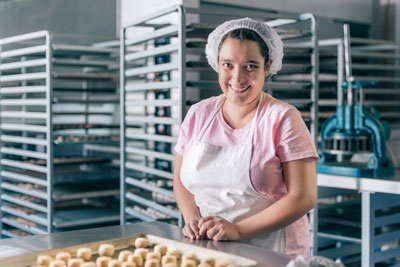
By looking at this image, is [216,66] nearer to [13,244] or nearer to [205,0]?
[13,244]

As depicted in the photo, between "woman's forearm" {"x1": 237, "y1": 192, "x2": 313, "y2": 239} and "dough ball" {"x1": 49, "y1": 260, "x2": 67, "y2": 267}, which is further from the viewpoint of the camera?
"woman's forearm" {"x1": 237, "y1": 192, "x2": 313, "y2": 239}

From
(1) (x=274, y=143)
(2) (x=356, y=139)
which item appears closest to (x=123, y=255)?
(1) (x=274, y=143)

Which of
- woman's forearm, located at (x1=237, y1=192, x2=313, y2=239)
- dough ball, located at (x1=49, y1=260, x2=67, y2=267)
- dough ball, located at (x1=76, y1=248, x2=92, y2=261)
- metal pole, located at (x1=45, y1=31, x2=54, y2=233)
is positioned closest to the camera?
dough ball, located at (x1=49, y1=260, x2=67, y2=267)

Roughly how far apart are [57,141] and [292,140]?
7.64ft

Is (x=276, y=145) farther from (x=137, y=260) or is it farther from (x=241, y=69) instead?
(x=137, y=260)

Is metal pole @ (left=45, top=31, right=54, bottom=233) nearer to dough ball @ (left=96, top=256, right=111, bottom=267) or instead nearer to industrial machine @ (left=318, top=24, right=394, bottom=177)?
industrial machine @ (left=318, top=24, right=394, bottom=177)

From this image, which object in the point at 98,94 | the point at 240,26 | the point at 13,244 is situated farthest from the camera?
the point at 98,94

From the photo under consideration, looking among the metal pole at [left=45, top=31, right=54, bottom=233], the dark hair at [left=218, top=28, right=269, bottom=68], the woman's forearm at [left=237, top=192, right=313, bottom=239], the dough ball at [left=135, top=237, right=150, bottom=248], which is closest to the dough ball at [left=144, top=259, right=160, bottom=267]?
the dough ball at [left=135, top=237, right=150, bottom=248]

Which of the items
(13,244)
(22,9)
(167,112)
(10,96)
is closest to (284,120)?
(13,244)

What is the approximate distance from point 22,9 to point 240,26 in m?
2.69

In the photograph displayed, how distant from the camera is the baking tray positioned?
4.77 ft

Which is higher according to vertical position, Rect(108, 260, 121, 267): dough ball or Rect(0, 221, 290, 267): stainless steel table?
Rect(0, 221, 290, 267): stainless steel table

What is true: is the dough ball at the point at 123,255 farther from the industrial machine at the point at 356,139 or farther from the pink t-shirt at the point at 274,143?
the industrial machine at the point at 356,139

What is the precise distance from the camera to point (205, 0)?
4.23 meters
